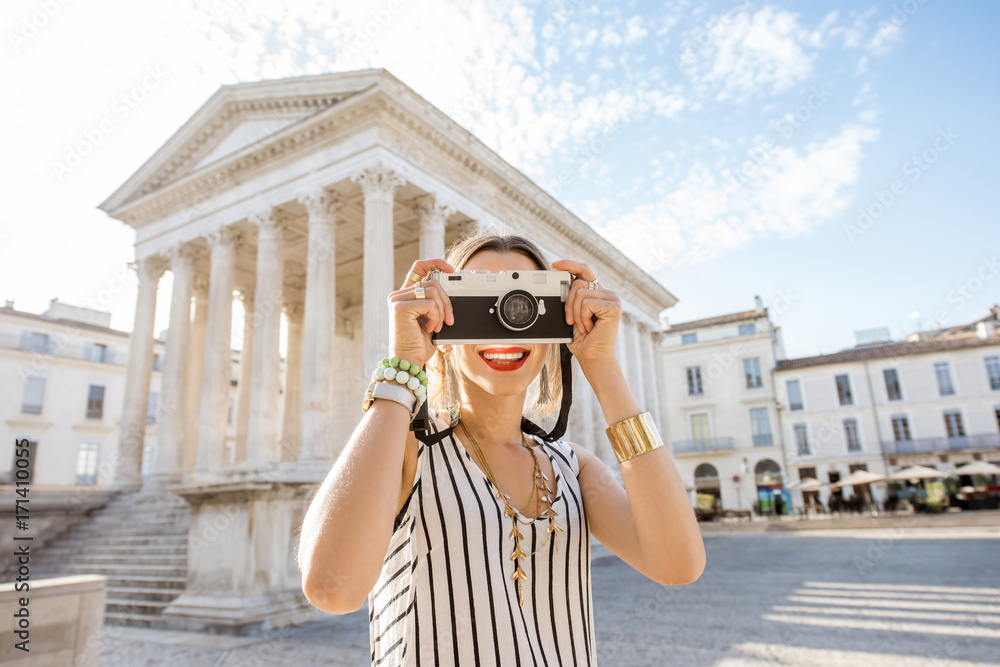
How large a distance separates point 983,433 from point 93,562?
4353 cm

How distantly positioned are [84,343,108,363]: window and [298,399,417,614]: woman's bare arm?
37267mm

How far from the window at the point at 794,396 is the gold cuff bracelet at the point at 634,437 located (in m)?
42.3

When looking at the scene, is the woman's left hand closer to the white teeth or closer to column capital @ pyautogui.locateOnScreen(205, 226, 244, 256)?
the white teeth

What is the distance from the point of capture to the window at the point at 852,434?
121ft

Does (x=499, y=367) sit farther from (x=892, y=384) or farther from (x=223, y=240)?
(x=892, y=384)

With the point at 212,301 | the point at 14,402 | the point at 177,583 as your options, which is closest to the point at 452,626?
the point at 177,583

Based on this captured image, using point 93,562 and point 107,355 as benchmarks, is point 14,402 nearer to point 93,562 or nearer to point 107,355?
point 107,355

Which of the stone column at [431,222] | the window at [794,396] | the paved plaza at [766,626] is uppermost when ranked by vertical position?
the stone column at [431,222]

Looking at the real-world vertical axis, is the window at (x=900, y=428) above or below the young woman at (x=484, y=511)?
above

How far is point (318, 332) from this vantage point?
1479cm

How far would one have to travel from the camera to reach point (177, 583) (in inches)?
412

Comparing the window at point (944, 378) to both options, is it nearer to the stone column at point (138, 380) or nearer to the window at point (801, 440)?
the window at point (801, 440)

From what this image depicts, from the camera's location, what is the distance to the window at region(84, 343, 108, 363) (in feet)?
103

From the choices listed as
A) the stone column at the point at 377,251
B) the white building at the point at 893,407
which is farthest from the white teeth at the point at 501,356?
the white building at the point at 893,407
